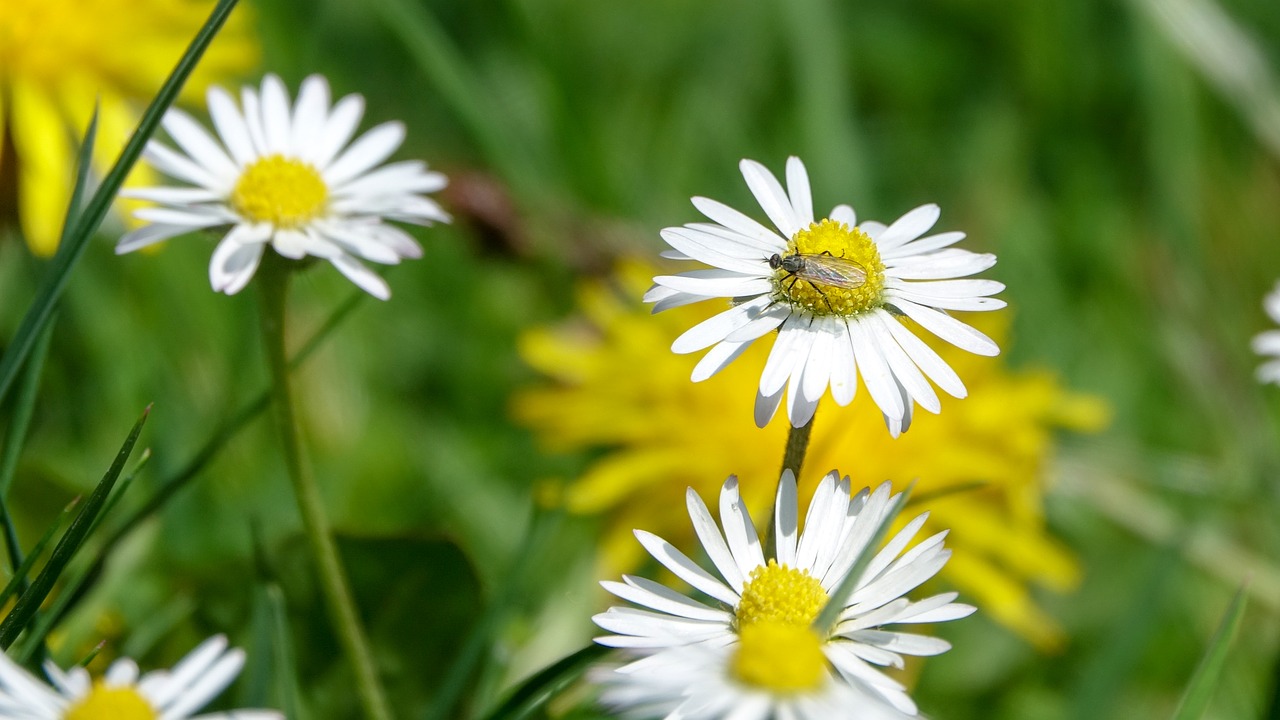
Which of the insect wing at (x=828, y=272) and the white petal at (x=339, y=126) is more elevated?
the white petal at (x=339, y=126)

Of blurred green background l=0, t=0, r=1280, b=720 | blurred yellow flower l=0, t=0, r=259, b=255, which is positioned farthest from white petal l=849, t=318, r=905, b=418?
blurred yellow flower l=0, t=0, r=259, b=255

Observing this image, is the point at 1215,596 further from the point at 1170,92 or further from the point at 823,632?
the point at 823,632

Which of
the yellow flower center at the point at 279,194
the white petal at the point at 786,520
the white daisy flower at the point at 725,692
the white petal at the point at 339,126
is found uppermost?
the white petal at the point at 339,126

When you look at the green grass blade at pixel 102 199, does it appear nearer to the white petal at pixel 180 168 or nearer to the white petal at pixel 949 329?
the white petal at pixel 180 168

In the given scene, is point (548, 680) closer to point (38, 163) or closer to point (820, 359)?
point (820, 359)

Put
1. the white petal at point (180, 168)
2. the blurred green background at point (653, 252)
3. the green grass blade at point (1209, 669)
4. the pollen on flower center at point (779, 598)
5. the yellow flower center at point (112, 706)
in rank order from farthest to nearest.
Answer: the blurred green background at point (653, 252), the white petal at point (180, 168), the green grass blade at point (1209, 669), the pollen on flower center at point (779, 598), the yellow flower center at point (112, 706)

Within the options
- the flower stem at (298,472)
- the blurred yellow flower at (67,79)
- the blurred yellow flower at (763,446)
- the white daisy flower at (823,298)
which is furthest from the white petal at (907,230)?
the blurred yellow flower at (67,79)

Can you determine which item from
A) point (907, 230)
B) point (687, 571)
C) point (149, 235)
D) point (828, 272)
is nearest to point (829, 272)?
point (828, 272)

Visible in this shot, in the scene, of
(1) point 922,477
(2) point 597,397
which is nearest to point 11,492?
(2) point 597,397
